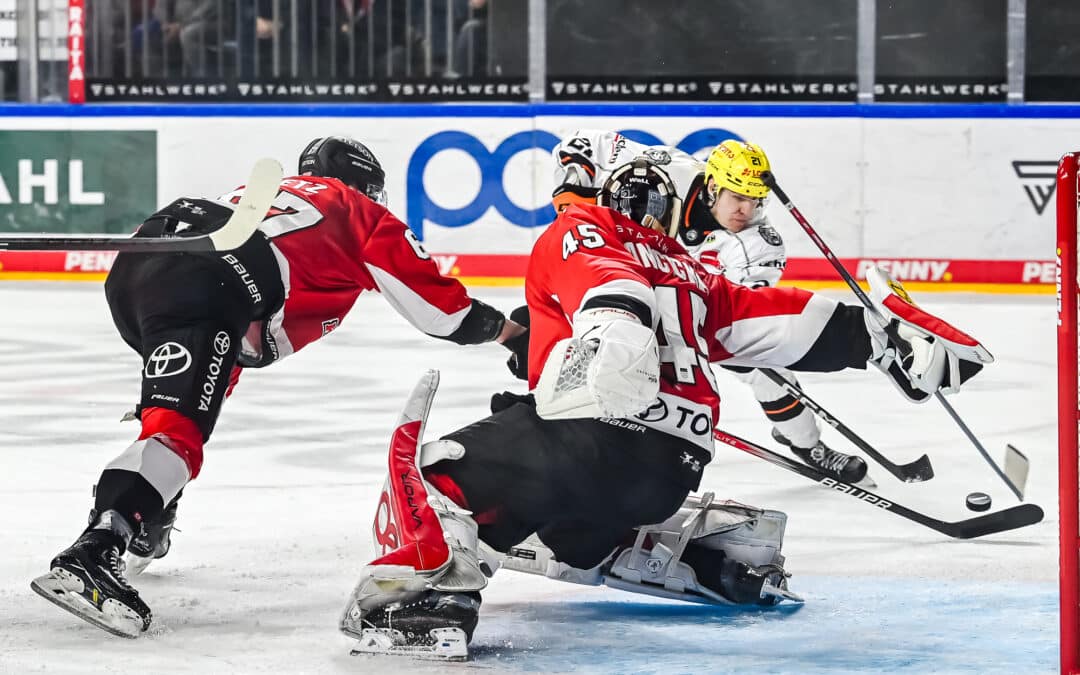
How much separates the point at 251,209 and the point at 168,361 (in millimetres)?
346

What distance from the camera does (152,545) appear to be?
345 cm

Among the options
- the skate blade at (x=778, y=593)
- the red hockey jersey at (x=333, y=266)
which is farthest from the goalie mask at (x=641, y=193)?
the skate blade at (x=778, y=593)

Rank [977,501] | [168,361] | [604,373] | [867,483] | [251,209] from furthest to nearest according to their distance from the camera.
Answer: [867,483], [977,501], [168,361], [251,209], [604,373]

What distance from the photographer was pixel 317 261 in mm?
3525

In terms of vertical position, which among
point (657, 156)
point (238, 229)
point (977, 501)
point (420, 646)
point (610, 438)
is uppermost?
point (657, 156)

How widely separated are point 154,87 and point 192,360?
6.25m

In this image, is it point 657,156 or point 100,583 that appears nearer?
point 100,583

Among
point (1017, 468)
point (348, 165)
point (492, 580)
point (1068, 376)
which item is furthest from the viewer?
point (348, 165)

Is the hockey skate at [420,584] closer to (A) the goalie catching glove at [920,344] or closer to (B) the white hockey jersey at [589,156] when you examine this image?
(A) the goalie catching glove at [920,344]

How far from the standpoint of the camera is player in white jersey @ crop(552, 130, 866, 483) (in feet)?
14.3

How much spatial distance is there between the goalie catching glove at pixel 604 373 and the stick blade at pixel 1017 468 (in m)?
1.19

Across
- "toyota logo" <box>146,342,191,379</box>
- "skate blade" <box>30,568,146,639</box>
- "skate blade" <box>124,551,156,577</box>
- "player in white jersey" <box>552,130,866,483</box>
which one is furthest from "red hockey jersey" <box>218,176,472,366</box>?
"skate blade" <box>30,568,146,639</box>

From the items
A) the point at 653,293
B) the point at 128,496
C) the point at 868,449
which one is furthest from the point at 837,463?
the point at 128,496

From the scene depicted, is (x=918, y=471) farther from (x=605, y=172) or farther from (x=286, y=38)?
(x=286, y=38)
